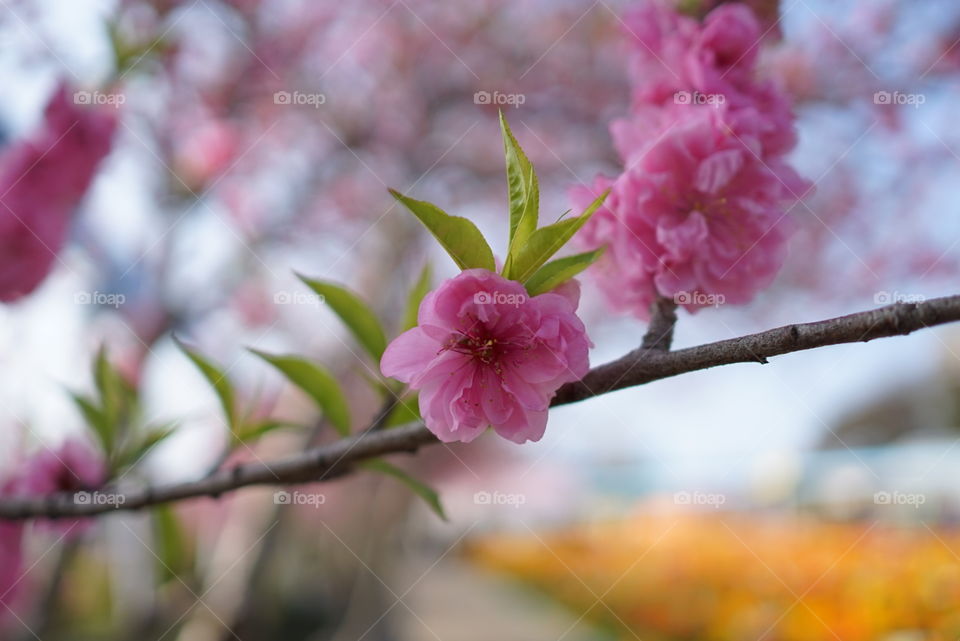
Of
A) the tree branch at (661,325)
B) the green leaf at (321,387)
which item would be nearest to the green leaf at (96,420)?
the green leaf at (321,387)

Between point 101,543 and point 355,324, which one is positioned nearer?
point 355,324

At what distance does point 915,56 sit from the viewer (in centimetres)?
254

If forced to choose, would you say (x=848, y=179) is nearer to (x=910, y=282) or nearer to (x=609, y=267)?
(x=910, y=282)

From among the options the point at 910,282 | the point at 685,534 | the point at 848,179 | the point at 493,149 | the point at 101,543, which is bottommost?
the point at 685,534

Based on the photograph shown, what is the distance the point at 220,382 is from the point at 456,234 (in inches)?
16.3

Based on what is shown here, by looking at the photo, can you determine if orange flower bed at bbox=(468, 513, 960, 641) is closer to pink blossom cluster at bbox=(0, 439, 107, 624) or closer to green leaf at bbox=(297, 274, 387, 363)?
green leaf at bbox=(297, 274, 387, 363)

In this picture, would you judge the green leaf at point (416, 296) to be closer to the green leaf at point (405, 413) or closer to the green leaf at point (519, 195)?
the green leaf at point (405, 413)

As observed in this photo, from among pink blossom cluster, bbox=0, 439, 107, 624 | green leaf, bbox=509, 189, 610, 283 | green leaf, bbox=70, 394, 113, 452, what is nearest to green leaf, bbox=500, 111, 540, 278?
green leaf, bbox=509, 189, 610, 283

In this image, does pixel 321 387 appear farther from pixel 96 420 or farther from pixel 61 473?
pixel 61 473

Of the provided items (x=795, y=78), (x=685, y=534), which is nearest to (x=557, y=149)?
(x=795, y=78)

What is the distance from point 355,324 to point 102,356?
429 mm

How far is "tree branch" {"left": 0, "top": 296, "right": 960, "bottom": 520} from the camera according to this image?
36cm

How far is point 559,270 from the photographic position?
0.45 metres

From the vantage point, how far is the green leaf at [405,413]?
59cm
